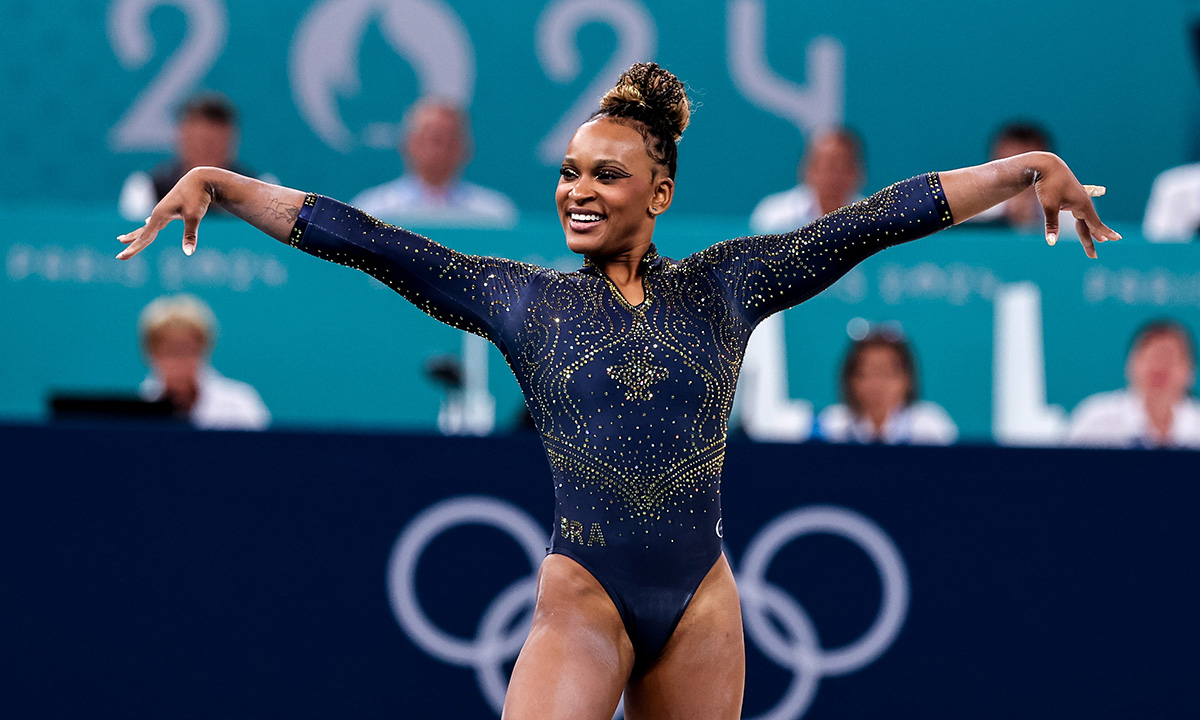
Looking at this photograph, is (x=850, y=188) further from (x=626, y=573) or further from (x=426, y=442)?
(x=626, y=573)

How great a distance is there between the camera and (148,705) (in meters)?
4.86

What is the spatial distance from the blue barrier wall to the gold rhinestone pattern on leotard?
5.32 ft

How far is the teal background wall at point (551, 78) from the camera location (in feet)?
28.8

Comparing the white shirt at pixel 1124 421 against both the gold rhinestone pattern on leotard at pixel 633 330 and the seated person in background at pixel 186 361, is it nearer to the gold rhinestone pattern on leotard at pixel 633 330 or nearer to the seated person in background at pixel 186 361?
the gold rhinestone pattern on leotard at pixel 633 330

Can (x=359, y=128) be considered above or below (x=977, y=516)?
above

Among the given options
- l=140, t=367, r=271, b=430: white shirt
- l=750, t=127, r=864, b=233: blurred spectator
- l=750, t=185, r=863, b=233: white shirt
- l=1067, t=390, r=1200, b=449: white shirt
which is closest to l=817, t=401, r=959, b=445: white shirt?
l=1067, t=390, r=1200, b=449: white shirt

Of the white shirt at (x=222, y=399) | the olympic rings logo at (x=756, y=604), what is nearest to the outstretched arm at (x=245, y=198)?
the olympic rings logo at (x=756, y=604)

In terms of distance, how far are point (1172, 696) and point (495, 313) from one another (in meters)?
2.96

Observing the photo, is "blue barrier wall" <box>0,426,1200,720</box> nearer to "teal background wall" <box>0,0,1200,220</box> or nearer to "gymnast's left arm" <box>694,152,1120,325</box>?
"gymnast's left arm" <box>694,152,1120,325</box>

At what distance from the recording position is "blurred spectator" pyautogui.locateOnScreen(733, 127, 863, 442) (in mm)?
6465

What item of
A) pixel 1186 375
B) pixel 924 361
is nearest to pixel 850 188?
pixel 924 361

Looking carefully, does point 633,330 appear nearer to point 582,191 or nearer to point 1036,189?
point 582,191

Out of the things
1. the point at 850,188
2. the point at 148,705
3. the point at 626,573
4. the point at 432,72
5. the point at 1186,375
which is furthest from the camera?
the point at 432,72

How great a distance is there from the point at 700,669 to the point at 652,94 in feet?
4.30
